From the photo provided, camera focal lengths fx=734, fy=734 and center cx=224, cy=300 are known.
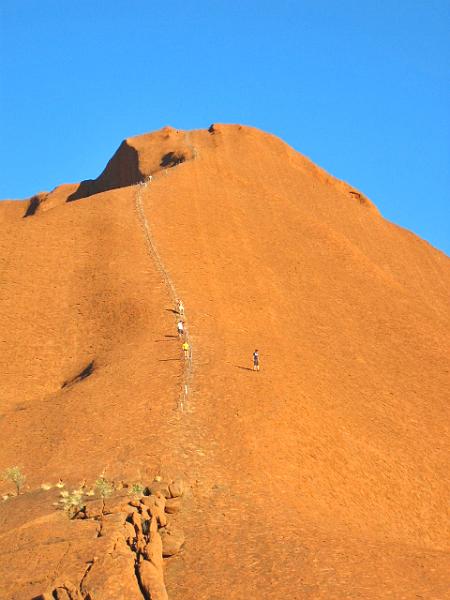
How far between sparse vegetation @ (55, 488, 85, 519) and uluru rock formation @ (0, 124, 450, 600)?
105 mm

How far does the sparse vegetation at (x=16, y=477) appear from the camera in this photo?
22.3 metres

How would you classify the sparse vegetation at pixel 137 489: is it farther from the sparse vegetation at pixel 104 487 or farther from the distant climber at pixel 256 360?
the distant climber at pixel 256 360

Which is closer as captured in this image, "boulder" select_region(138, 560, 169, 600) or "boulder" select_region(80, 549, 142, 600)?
"boulder" select_region(80, 549, 142, 600)

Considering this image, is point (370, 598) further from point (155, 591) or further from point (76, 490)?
point (76, 490)

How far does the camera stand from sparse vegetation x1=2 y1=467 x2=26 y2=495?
73.2 feet

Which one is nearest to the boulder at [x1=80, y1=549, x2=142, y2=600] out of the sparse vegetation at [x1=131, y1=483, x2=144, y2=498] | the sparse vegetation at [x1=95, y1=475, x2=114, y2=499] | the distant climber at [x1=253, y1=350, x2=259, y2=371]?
the sparse vegetation at [x1=131, y1=483, x2=144, y2=498]

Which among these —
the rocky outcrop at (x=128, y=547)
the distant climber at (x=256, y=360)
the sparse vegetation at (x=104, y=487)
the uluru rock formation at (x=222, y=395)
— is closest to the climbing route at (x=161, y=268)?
the uluru rock formation at (x=222, y=395)

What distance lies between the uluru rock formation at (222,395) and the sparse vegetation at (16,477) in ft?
0.91

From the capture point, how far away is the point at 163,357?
29.6 m

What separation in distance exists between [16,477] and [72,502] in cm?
412

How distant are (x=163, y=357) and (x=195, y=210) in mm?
18277

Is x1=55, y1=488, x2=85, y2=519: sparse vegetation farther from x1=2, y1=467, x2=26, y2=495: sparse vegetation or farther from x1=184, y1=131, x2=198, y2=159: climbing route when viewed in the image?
x1=184, y1=131, x2=198, y2=159: climbing route

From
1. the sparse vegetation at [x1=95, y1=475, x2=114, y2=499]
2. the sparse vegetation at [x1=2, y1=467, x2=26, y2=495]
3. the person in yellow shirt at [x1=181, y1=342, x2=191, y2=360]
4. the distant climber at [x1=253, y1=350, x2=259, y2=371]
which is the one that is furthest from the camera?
the person in yellow shirt at [x1=181, y1=342, x2=191, y2=360]

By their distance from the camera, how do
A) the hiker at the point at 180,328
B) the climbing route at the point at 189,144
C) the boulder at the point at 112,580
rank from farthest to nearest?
the climbing route at the point at 189,144 → the hiker at the point at 180,328 → the boulder at the point at 112,580
